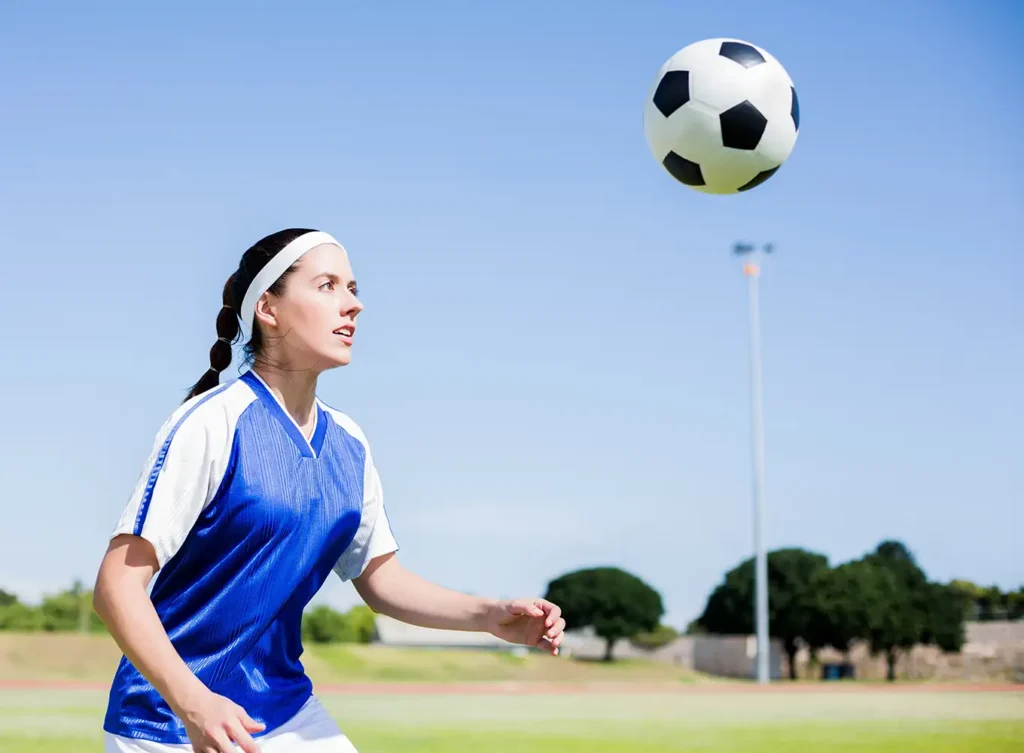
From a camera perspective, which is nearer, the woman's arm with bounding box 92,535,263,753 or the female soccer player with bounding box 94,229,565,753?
the woman's arm with bounding box 92,535,263,753

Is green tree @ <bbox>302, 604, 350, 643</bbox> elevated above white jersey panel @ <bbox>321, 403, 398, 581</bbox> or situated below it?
above

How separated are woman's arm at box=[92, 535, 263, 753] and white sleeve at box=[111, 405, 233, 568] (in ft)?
0.13

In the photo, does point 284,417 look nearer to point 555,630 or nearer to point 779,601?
point 555,630

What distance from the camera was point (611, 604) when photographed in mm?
65875

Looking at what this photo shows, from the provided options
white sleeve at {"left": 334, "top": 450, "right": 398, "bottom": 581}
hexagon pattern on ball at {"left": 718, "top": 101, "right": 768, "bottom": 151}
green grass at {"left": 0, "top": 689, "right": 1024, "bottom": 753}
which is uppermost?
hexagon pattern on ball at {"left": 718, "top": 101, "right": 768, "bottom": 151}

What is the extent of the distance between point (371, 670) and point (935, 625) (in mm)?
34707

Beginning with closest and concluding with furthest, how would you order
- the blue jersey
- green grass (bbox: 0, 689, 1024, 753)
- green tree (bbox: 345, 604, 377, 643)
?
the blue jersey → green grass (bbox: 0, 689, 1024, 753) → green tree (bbox: 345, 604, 377, 643)

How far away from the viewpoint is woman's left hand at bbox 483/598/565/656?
2.98m

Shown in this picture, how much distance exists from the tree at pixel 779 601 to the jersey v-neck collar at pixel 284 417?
59.1m

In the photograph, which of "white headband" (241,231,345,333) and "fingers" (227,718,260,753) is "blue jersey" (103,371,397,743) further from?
"fingers" (227,718,260,753)

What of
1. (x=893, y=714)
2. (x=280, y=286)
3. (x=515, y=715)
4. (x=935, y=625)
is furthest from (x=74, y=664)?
(x=935, y=625)

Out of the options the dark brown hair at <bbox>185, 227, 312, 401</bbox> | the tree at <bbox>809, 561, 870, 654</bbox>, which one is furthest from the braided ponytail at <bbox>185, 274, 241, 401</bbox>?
the tree at <bbox>809, 561, 870, 654</bbox>

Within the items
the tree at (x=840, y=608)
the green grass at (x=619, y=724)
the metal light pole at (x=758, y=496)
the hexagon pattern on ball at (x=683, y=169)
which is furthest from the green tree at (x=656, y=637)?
the hexagon pattern on ball at (x=683, y=169)

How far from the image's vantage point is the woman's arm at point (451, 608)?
3.01m
